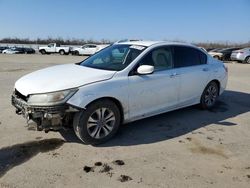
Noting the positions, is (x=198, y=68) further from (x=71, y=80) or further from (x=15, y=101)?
(x=15, y=101)

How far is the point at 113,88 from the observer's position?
510cm

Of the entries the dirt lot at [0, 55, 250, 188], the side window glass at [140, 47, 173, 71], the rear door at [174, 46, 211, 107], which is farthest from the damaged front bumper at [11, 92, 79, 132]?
the rear door at [174, 46, 211, 107]

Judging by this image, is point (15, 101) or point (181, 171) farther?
point (15, 101)

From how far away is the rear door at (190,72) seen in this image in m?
6.43

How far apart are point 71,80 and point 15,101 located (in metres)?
1.11

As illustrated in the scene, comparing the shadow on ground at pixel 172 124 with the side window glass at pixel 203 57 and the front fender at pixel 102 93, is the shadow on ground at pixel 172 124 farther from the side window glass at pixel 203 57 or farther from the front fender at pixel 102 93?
the side window glass at pixel 203 57

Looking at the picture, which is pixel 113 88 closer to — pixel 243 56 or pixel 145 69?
pixel 145 69

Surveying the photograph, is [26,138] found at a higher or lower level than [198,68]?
lower

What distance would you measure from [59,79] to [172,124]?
249cm

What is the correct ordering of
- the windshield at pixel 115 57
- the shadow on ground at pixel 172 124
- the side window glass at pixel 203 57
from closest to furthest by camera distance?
1. the shadow on ground at pixel 172 124
2. the windshield at pixel 115 57
3. the side window glass at pixel 203 57

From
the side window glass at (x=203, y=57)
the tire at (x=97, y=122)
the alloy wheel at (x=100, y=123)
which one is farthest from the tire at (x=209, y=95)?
the alloy wheel at (x=100, y=123)

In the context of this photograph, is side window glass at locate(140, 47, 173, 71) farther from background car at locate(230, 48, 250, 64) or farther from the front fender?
background car at locate(230, 48, 250, 64)

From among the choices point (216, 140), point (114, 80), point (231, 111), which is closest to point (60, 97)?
point (114, 80)

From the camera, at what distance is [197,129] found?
19.9 feet
